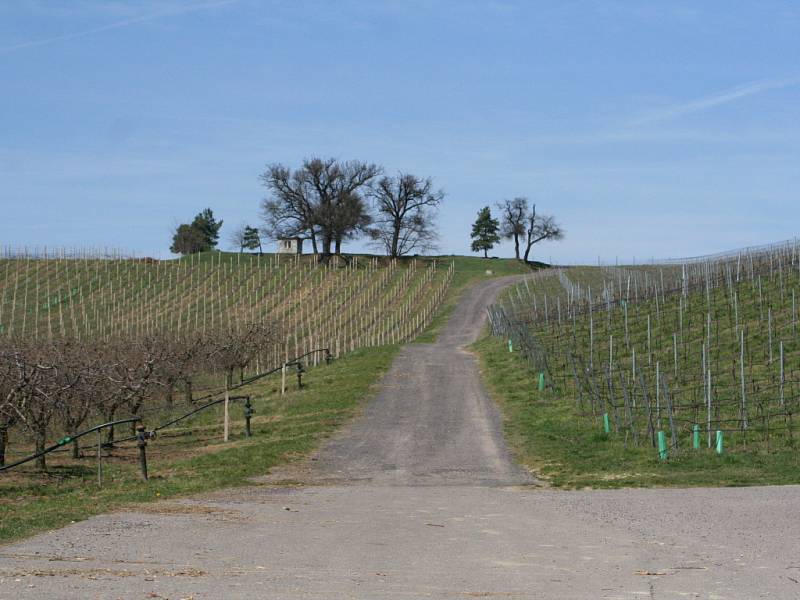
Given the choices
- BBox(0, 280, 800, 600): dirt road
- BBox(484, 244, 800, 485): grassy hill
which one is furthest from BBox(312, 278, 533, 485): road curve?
BBox(484, 244, 800, 485): grassy hill

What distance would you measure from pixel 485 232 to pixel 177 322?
65334 millimetres

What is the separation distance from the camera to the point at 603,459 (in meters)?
24.7

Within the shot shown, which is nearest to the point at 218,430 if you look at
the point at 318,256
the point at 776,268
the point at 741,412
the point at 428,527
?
the point at 741,412

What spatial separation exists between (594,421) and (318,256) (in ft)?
267

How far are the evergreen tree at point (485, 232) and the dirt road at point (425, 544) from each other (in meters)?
110

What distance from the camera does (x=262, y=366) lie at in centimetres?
5597

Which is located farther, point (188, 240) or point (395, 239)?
point (188, 240)

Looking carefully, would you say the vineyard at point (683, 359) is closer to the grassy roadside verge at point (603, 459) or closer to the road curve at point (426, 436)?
the grassy roadside verge at point (603, 459)

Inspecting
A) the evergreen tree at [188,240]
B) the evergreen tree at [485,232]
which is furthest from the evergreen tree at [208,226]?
the evergreen tree at [485,232]

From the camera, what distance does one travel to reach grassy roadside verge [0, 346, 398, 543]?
60.4 ft

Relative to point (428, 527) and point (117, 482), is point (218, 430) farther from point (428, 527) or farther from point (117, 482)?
point (428, 527)

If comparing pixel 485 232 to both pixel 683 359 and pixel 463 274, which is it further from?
pixel 683 359

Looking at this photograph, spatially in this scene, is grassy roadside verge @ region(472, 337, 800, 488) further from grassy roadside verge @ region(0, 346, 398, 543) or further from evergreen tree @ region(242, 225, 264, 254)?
evergreen tree @ region(242, 225, 264, 254)

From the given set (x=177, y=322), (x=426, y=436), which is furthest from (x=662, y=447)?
(x=177, y=322)
